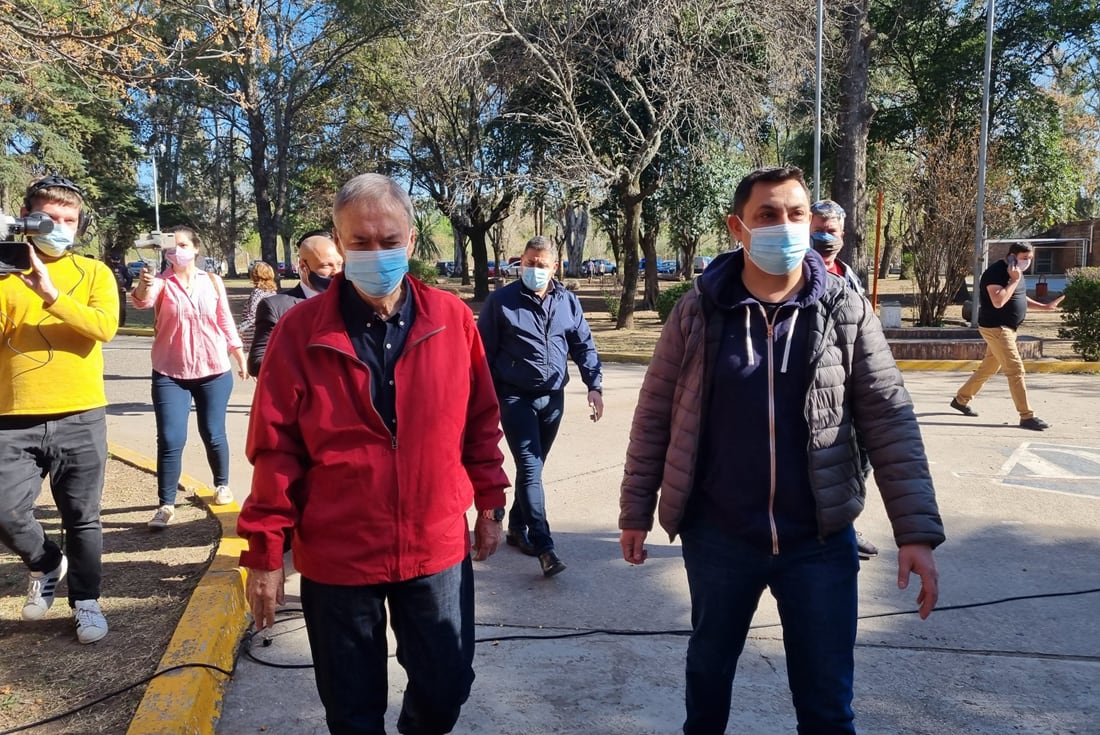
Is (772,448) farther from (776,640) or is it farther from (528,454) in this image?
(528,454)

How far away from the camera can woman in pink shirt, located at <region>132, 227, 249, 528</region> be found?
505cm

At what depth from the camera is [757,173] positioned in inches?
101

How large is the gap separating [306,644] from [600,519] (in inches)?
90.7

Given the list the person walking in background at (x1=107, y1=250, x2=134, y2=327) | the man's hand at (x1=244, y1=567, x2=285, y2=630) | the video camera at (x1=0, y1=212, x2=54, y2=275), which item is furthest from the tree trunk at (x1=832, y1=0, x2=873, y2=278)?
the person walking in background at (x1=107, y1=250, x2=134, y2=327)

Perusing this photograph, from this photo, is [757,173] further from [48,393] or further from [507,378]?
[48,393]

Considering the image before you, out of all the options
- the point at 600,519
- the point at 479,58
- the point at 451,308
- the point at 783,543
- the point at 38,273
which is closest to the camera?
the point at 783,543

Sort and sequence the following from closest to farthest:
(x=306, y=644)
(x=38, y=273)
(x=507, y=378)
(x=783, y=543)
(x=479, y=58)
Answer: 1. (x=783, y=543)
2. (x=38, y=273)
3. (x=306, y=644)
4. (x=507, y=378)
5. (x=479, y=58)

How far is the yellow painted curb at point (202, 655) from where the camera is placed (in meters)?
2.96

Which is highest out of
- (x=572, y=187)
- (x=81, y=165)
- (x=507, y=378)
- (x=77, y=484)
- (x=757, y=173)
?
(x=81, y=165)

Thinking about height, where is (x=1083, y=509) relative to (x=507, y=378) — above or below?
below

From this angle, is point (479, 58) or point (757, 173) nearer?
point (757, 173)

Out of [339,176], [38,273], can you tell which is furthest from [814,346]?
[339,176]

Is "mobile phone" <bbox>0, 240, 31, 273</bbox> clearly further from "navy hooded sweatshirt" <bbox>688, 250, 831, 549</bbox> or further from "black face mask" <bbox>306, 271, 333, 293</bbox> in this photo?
"navy hooded sweatshirt" <bbox>688, 250, 831, 549</bbox>

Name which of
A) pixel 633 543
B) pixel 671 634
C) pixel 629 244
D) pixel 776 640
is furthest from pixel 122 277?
pixel 633 543
